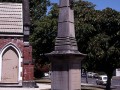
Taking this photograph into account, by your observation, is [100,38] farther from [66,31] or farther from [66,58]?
[66,58]

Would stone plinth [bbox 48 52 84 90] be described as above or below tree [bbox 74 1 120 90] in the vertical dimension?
below

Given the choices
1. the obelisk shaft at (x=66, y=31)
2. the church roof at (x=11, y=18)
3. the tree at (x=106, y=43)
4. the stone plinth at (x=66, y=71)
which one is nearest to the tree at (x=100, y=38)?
the tree at (x=106, y=43)

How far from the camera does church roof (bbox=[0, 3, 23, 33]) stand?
2566 centimetres

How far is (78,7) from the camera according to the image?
3047 cm

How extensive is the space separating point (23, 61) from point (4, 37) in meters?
2.32

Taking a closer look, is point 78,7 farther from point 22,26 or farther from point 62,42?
point 62,42

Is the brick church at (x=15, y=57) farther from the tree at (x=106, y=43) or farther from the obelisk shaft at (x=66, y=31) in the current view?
the obelisk shaft at (x=66, y=31)

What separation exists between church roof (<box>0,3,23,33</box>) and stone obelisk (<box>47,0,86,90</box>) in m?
14.1

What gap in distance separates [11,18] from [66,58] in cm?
1615

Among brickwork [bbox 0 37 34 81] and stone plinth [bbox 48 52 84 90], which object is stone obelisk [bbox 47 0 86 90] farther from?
brickwork [bbox 0 37 34 81]

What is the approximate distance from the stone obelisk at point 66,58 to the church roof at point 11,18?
46.3 ft

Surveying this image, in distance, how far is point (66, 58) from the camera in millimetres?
11352

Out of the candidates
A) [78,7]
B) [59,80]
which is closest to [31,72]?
[78,7]

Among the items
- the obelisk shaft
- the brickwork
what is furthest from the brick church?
the obelisk shaft
